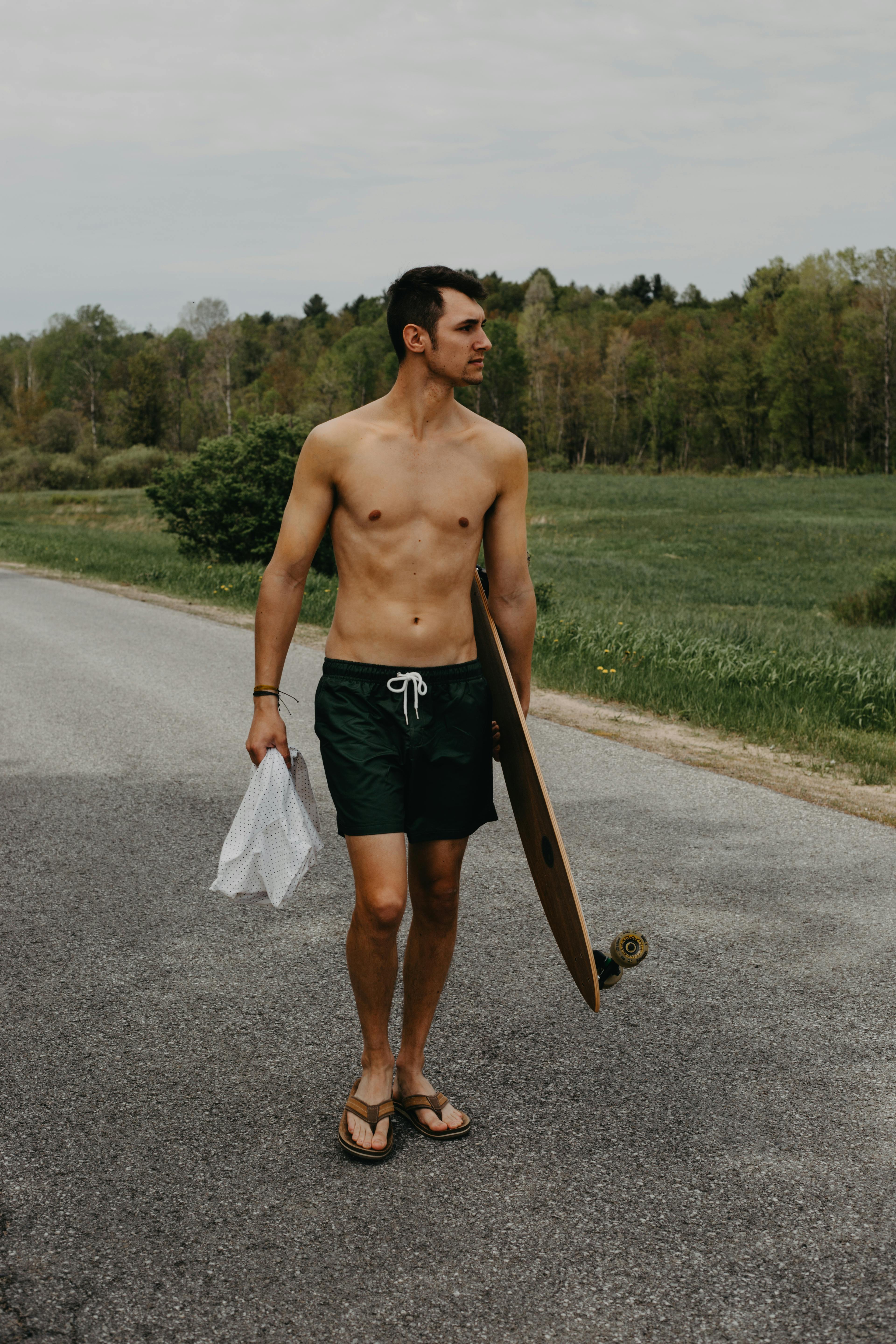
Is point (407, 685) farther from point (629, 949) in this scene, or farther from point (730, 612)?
point (730, 612)

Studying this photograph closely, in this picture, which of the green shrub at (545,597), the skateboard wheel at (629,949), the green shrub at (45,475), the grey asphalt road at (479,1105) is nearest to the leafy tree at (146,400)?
the green shrub at (45,475)

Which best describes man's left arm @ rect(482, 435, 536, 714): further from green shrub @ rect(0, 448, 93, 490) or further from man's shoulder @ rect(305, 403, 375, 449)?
green shrub @ rect(0, 448, 93, 490)

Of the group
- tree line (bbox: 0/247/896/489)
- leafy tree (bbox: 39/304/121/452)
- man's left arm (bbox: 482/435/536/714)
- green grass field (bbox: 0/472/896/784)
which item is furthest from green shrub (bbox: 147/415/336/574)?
leafy tree (bbox: 39/304/121/452)

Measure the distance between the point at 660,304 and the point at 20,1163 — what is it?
128132 mm

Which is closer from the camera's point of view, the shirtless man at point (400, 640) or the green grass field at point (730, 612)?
the shirtless man at point (400, 640)

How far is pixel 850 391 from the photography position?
89.1m

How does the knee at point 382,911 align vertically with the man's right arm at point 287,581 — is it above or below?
below

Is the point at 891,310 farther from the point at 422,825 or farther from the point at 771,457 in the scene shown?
the point at 422,825

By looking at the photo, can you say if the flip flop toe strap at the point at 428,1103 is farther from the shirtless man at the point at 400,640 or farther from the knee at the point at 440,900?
the knee at the point at 440,900

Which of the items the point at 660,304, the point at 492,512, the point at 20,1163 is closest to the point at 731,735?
the point at 492,512

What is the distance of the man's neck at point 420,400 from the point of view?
10.4ft

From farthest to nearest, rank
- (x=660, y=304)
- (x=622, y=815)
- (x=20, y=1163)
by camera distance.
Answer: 1. (x=660, y=304)
2. (x=622, y=815)
3. (x=20, y=1163)

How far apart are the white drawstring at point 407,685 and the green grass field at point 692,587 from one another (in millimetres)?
5232

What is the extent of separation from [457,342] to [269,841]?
1386 mm
